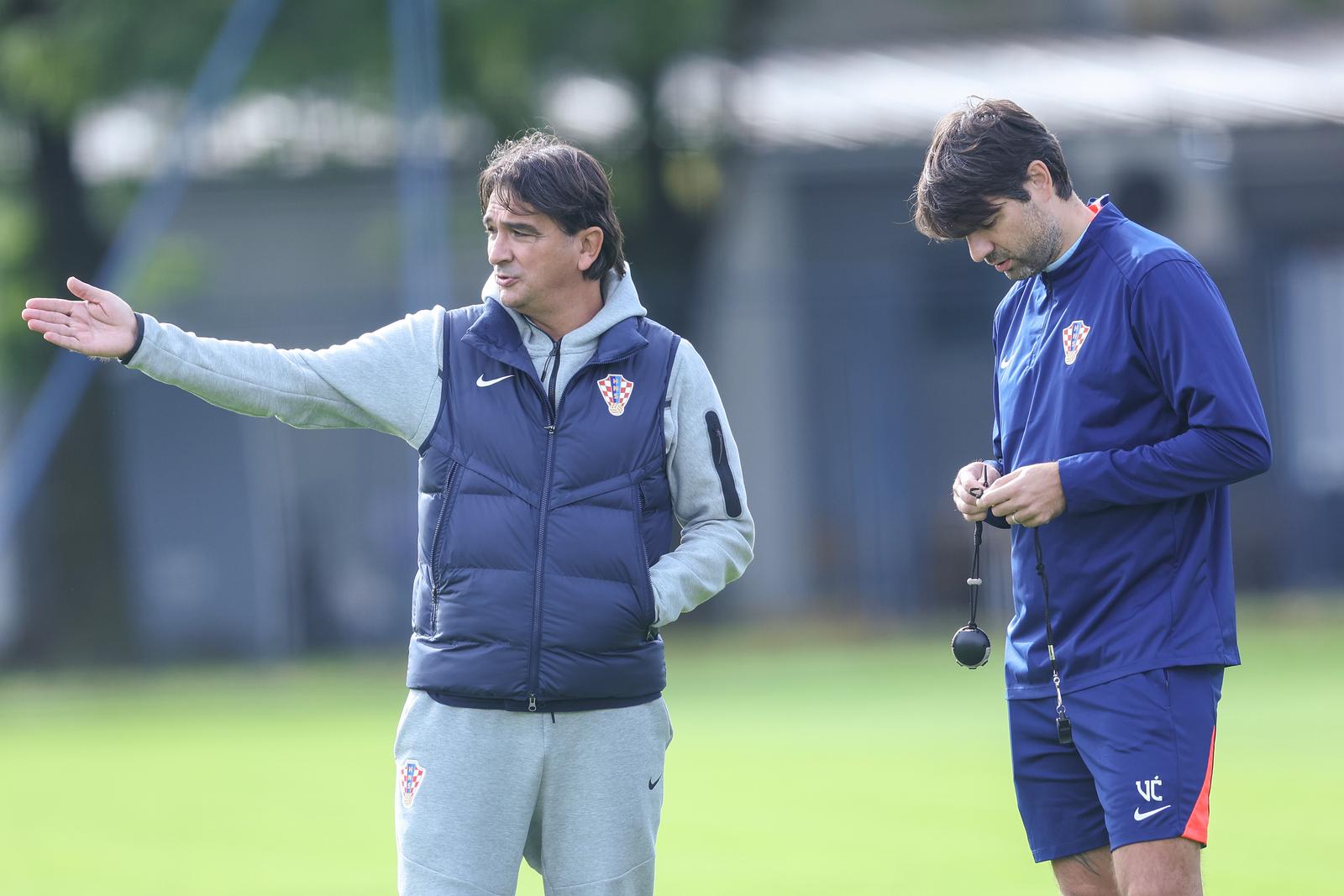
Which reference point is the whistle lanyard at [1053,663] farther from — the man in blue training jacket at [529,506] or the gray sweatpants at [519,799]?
the gray sweatpants at [519,799]

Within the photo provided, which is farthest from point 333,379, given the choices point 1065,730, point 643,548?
point 1065,730

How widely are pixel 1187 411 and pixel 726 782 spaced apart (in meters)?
6.00

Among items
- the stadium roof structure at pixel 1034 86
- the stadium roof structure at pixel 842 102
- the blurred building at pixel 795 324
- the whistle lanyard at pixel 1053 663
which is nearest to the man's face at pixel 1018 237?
the whistle lanyard at pixel 1053 663

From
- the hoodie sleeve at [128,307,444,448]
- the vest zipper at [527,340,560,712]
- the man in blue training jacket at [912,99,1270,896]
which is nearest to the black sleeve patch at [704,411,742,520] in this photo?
the vest zipper at [527,340,560,712]

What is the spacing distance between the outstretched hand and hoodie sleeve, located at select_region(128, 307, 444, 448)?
0.28 feet

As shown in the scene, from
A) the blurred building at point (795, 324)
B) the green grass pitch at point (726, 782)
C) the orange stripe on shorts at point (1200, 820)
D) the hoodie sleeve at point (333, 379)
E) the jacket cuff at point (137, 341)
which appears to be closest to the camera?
the orange stripe on shorts at point (1200, 820)

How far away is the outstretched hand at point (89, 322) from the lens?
12.7 ft

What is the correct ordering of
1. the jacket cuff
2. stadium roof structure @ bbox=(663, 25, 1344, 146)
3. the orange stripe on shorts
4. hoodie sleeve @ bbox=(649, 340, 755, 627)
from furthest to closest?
stadium roof structure @ bbox=(663, 25, 1344, 146), hoodie sleeve @ bbox=(649, 340, 755, 627), the jacket cuff, the orange stripe on shorts

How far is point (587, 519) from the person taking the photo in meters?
4.00

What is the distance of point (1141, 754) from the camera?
3.82 m

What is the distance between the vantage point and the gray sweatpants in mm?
3963

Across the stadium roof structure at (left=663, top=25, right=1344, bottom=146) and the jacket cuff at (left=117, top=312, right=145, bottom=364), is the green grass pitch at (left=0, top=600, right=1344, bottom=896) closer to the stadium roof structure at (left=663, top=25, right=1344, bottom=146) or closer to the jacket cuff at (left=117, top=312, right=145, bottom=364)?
the jacket cuff at (left=117, top=312, right=145, bottom=364)

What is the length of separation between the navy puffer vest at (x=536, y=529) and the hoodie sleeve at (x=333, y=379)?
0.06 metres

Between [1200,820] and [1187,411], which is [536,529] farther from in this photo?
[1200,820]
